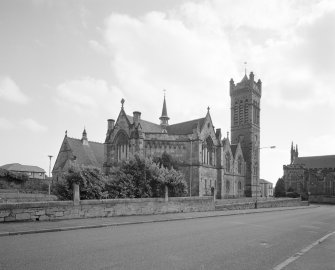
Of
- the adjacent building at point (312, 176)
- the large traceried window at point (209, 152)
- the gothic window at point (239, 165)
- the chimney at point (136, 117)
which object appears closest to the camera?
the chimney at point (136, 117)

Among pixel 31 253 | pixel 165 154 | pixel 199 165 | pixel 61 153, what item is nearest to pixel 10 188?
pixel 61 153

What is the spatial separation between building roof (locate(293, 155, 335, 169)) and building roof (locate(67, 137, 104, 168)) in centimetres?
6477

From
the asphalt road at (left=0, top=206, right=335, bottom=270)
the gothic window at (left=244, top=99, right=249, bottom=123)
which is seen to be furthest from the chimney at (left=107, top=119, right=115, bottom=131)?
the asphalt road at (left=0, top=206, right=335, bottom=270)

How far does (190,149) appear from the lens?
46094mm

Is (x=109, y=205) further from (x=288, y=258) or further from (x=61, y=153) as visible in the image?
(x=61, y=153)

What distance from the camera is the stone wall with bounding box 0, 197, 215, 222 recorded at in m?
15.1

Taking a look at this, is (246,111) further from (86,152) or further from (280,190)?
(86,152)

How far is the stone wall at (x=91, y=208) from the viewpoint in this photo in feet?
49.6

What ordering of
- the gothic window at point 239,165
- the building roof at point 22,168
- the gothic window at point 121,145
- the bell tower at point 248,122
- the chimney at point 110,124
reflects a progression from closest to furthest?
the gothic window at point 121,145 → the chimney at point 110,124 → the gothic window at point 239,165 → the bell tower at point 248,122 → the building roof at point 22,168

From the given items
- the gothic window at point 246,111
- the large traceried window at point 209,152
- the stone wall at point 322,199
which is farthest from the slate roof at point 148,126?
the stone wall at point 322,199

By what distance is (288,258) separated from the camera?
9.02 meters

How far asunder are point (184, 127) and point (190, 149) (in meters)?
5.55

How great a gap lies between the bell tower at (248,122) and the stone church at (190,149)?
196 millimetres

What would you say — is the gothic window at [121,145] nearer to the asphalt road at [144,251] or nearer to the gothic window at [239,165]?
the gothic window at [239,165]
